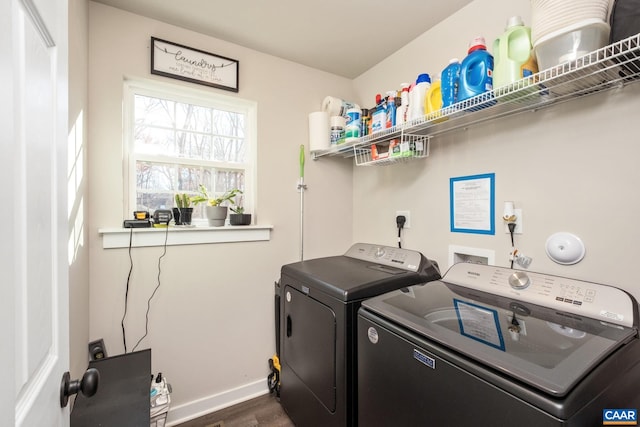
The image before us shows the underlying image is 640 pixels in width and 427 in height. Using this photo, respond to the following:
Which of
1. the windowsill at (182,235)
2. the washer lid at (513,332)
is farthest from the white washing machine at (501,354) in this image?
the windowsill at (182,235)

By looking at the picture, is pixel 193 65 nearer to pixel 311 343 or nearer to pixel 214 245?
pixel 214 245

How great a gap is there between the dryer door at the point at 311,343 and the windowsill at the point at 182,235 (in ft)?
1.67

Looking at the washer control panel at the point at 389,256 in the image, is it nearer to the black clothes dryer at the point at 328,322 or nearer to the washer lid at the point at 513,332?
the black clothes dryer at the point at 328,322

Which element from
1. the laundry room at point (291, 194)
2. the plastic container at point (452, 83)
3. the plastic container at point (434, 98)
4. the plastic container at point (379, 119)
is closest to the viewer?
the laundry room at point (291, 194)

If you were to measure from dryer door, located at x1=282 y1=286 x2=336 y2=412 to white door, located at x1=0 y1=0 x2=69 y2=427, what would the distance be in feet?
3.13

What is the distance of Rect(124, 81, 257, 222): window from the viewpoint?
1809 mm

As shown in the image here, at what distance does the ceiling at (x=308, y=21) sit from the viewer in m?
1.61

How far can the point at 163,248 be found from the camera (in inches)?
69.8

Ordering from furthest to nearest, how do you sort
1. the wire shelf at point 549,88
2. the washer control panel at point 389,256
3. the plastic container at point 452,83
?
the washer control panel at point 389,256 < the plastic container at point 452,83 < the wire shelf at point 549,88

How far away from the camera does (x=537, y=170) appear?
1318 millimetres

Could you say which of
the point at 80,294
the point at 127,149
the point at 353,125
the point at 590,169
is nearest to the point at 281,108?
the point at 353,125

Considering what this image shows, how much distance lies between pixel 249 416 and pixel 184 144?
1893 mm

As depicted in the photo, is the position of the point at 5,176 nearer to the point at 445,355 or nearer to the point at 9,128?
the point at 9,128

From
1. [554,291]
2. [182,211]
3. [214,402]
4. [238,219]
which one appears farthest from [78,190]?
[554,291]
